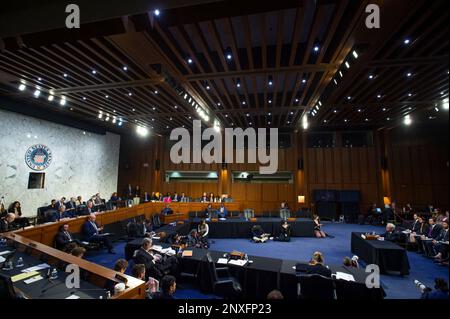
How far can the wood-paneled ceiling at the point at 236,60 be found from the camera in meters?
3.53

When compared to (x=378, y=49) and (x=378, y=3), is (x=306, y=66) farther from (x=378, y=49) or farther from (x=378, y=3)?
(x=378, y=3)

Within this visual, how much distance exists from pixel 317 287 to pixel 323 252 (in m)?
4.40

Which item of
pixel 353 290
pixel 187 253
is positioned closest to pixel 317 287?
pixel 353 290

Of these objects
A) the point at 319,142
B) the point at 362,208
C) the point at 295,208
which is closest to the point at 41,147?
the point at 295,208

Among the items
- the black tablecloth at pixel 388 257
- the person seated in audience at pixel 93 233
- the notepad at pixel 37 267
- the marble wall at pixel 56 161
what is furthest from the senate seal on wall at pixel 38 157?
the black tablecloth at pixel 388 257

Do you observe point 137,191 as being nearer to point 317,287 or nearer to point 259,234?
point 259,234

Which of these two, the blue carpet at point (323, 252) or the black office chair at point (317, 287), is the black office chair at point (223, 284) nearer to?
the blue carpet at point (323, 252)

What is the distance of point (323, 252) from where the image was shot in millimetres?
7688

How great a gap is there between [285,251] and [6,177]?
1092 cm

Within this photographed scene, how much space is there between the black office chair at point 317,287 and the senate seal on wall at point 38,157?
11421 millimetres

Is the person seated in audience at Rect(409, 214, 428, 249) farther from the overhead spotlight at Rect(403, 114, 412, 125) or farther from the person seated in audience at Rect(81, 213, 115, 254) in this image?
the person seated in audience at Rect(81, 213, 115, 254)

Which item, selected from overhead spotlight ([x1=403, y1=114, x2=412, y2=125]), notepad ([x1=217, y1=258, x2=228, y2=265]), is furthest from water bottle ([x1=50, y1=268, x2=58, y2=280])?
overhead spotlight ([x1=403, y1=114, x2=412, y2=125])

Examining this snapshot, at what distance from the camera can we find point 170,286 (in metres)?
3.60

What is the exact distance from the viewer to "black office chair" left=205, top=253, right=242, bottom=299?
4352 millimetres
